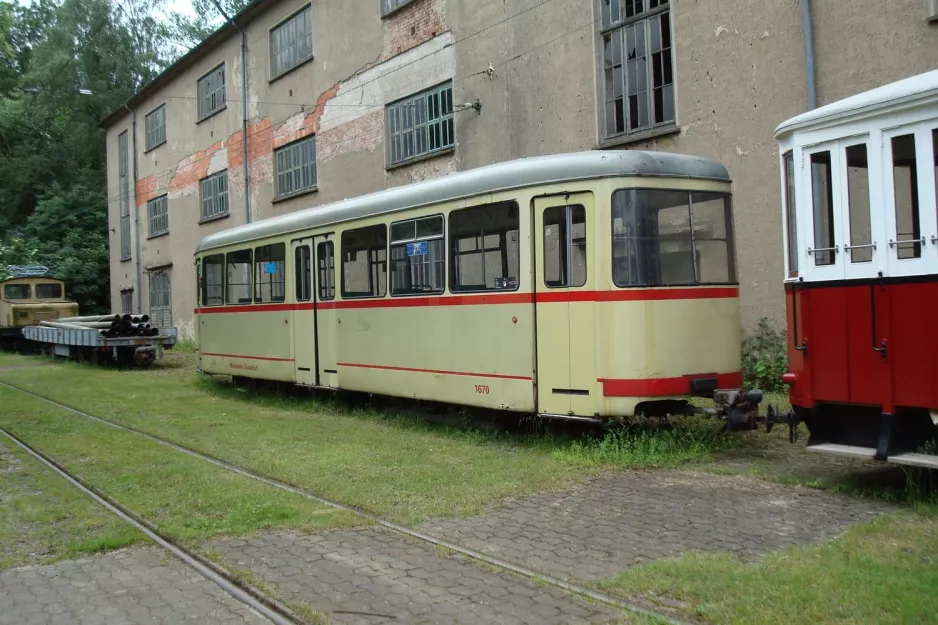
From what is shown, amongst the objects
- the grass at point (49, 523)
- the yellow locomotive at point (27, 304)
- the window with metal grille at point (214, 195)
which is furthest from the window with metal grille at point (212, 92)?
the grass at point (49, 523)

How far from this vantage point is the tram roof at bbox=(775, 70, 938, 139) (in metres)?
6.08

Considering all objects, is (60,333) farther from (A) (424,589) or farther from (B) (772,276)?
(A) (424,589)

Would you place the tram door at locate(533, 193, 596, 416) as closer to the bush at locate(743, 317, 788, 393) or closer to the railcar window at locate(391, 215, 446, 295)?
the railcar window at locate(391, 215, 446, 295)

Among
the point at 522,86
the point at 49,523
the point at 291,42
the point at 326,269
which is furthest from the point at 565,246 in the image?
the point at 291,42

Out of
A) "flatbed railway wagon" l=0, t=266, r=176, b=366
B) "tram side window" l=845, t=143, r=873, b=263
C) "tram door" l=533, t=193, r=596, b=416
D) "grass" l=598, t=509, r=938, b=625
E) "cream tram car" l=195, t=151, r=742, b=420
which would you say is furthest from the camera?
"flatbed railway wagon" l=0, t=266, r=176, b=366

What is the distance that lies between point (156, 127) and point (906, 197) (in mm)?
32067

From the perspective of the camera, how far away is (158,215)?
33250mm

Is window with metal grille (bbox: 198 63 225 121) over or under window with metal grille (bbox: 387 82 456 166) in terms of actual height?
over

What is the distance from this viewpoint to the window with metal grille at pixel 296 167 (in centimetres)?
2362

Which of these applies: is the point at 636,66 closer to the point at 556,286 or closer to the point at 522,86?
the point at 522,86

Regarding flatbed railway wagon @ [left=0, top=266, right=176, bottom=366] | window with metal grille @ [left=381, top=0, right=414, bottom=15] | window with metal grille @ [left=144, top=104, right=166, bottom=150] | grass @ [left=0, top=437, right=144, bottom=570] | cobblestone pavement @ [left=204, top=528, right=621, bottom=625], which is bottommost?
cobblestone pavement @ [left=204, top=528, right=621, bottom=625]

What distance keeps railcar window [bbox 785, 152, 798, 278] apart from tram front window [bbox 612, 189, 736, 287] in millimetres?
1410

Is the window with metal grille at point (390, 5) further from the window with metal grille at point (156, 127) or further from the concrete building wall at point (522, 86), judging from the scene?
the window with metal grille at point (156, 127)

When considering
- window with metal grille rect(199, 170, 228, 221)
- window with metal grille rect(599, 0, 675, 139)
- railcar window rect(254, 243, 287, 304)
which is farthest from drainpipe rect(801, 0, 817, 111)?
window with metal grille rect(199, 170, 228, 221)
